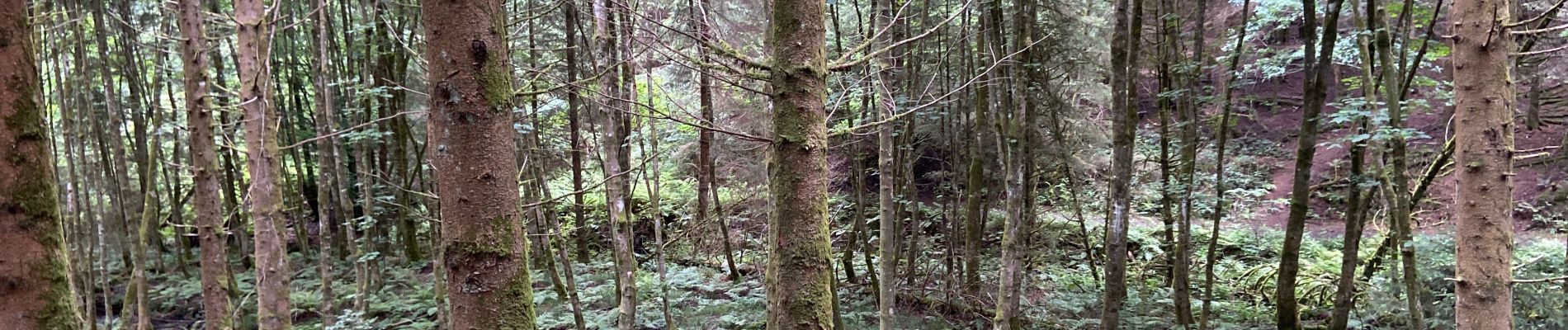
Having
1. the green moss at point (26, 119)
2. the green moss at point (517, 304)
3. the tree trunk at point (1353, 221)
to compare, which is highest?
the green moss at point (26, 119)

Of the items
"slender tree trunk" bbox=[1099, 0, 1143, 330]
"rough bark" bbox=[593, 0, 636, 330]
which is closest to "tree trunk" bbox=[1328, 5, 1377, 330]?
"slender tree trunk" bbox=[1099, 0, 1143, 330]

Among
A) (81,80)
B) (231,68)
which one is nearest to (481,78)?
(81,80)

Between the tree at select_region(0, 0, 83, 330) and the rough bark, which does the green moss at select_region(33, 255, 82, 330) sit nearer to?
the tree at select_region(0, 0, 83, 330)

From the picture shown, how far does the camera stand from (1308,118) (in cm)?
614

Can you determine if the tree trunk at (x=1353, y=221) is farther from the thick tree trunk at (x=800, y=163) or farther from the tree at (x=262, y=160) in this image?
the tree at (x=262, y=160)

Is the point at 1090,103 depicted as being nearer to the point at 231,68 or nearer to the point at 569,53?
the point at 569,53

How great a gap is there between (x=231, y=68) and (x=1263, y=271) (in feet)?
61.6

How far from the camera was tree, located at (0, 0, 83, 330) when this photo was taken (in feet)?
5.18

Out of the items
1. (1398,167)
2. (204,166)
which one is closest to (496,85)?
(204,166)

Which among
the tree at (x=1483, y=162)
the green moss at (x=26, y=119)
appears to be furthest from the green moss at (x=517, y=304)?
the tree at (x=1483, y=162)

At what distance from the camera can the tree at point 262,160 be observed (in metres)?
4.65

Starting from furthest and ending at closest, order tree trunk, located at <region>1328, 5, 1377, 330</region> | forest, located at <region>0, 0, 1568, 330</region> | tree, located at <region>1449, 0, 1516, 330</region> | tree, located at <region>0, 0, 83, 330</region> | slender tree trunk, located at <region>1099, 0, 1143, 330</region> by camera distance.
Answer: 1. tree trunk, located at <region>1328, 5, 1377, 330</region>
2. slender tree trunk, located at <region>1099, 0, 1143, 330</region>
3. tree, located at <region>1449, 0, 1516, 330</region>
4. forest, located at <region>0, 0, 1568, 330</region>
5. tree, located at <region>0, 0, 83, 330</region>

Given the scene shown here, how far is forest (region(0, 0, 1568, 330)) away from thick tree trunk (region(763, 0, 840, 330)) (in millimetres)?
12

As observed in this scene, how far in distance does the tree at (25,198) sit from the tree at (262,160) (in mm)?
→ 3124
